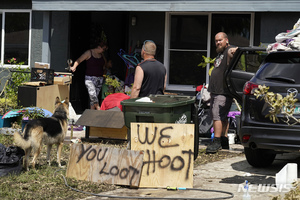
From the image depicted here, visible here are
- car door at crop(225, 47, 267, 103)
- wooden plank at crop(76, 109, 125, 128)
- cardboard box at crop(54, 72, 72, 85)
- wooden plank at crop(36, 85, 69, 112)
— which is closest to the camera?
car door at crop(225, 47, 267, 103)

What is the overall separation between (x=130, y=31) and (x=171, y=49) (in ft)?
4.03

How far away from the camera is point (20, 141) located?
7090 millimetres

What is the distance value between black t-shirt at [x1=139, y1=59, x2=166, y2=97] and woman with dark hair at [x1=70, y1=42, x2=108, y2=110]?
4.93 m

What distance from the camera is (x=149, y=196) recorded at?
6137 mm

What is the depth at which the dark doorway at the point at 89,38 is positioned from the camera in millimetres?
13273

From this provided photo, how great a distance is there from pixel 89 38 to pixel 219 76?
18.7 ft

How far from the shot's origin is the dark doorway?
13.3m

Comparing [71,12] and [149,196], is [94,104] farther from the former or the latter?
[149,196]

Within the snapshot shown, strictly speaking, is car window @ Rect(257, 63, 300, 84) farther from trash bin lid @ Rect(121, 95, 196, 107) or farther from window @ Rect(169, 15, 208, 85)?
window @ Rect(169, 15, 208, 85)

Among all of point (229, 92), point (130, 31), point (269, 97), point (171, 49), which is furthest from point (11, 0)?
point (269, 97)

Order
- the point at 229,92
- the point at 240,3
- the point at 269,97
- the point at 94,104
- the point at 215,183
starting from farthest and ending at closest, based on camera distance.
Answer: the point at 94,104
the point at 240,3
the point at 229,92
the point at 215,183
the point at 269,97

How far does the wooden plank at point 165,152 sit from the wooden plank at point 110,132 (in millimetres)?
3318

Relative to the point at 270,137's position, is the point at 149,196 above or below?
below

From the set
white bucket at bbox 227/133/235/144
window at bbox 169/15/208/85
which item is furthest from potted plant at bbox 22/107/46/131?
window at bbox 169/15/208/85
